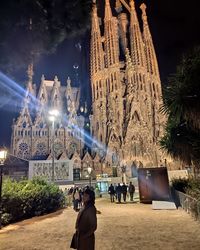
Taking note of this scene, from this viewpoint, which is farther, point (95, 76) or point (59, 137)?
point (95, 76)

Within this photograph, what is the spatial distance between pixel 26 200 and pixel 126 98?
137 feet

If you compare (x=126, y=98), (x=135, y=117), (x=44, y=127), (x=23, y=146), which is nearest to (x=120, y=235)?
(x=135, y=117)

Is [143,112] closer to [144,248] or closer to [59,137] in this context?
[59,137]

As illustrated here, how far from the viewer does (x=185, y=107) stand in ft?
34.0

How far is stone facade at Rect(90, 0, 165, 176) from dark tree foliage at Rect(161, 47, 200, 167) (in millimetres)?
31907

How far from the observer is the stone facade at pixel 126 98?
4681 cm

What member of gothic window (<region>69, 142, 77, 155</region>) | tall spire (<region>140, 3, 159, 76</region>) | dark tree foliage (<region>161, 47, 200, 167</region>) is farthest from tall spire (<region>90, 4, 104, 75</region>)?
dark tree foliage (<region>161, 47, 200, 167</region>)

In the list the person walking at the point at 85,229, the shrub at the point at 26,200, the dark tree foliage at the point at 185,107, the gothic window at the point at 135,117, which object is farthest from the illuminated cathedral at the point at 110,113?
the person walking at the point at 85,229

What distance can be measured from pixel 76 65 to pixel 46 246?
6472 cm

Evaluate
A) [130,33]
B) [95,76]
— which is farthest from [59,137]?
[130,33]

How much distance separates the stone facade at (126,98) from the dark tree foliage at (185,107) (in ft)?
105

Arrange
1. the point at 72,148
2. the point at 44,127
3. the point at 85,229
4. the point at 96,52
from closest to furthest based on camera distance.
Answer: the point at 85,229 < the point at 72,148 < the point at 44,127 < the point at 96,52

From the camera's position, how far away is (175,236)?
7008 millimetres

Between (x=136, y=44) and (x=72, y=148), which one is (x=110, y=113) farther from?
(x=136, y=44)
